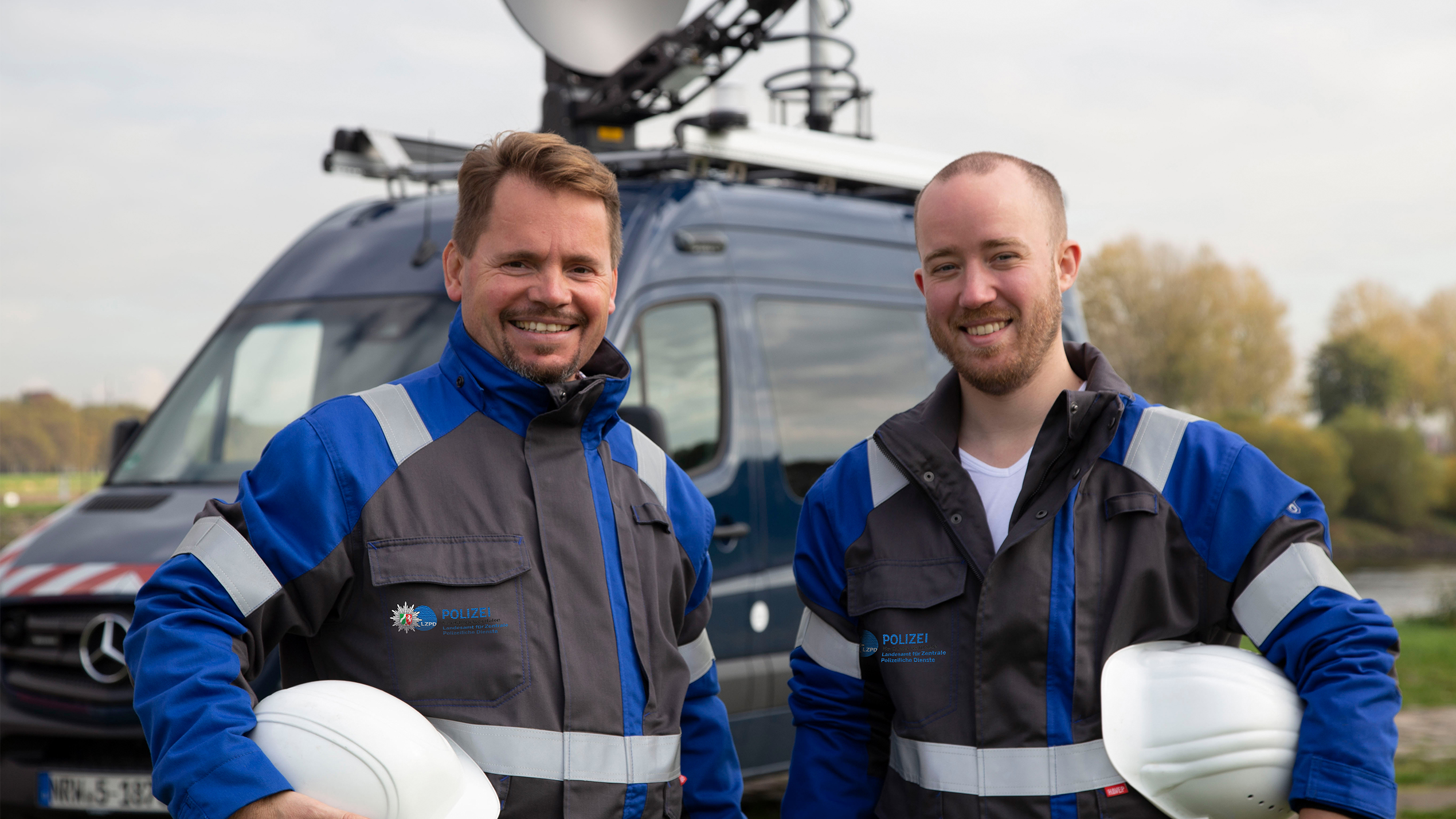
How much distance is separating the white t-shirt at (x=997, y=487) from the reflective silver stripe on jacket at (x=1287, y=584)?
451 mm

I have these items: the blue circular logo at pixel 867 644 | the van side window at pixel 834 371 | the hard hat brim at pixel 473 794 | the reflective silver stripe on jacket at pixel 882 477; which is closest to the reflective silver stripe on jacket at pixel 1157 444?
the reflective silver stripe on jacket at pixel 882 477

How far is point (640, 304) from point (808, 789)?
2726mm

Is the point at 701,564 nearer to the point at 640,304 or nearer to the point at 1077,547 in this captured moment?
the point at 1077,547

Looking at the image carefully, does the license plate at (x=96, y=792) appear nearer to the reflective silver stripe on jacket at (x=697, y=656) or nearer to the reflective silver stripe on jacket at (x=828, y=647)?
the reflective silver stripe on jacket at (x=697, y=656)

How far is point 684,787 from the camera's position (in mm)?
2605

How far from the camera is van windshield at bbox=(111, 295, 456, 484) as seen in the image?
15.9ft

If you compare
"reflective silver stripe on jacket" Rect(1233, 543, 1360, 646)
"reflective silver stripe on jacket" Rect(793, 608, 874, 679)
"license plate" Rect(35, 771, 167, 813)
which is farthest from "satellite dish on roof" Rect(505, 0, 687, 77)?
"reflective silver stripe on jacket" Rect(1233, 543, 1360, 646)

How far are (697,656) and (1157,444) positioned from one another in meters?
1.02

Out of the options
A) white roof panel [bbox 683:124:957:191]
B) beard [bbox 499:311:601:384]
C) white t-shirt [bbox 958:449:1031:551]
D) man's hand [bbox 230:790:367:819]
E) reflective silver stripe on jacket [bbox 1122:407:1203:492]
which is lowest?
man's hand [bbox 230:790:367:819]

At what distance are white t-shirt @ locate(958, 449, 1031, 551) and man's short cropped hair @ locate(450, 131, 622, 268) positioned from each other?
2.88 ft

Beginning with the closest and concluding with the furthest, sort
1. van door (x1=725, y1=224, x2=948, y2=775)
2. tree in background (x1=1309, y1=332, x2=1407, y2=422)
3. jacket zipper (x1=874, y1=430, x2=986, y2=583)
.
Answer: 1. jacket zipper (x1=874, y1=430, x2=986, y2=583)
2. van door (x1=725, y1=224, x2=948, y2=775)
3. tree in background (x1=1309, y1=332, x2=1407, y2=422)

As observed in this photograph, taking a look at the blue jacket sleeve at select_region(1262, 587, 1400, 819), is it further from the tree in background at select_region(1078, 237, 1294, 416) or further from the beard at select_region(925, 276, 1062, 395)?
the tree in background at select_region(1078, 237, 1294, 416)

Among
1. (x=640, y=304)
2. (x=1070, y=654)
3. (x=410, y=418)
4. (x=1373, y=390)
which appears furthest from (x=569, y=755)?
(x=1373, y=390)

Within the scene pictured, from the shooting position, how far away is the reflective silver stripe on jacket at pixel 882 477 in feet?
8.45
